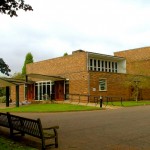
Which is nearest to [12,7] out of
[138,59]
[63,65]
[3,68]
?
[3,68]

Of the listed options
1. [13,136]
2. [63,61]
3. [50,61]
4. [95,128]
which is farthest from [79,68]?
[13,136]

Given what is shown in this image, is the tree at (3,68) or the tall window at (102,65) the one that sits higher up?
the tall window at (102,65)

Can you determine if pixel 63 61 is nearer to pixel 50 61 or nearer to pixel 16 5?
pixel 50 61

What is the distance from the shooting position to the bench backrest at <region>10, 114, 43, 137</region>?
9528 millimetres

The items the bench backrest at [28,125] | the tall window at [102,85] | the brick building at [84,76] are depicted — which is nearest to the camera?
the bench backrest at [28,125]

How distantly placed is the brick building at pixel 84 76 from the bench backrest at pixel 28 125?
22004 millimetres

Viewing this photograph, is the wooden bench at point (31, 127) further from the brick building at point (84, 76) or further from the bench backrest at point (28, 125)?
the brick building at point (84, 76)

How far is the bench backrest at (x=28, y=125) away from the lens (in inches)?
375

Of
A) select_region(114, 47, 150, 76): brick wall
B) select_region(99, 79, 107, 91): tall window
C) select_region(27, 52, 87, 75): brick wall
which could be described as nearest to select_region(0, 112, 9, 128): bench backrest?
select_region(99, 79, 107, 91): tall window

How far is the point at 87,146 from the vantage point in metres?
9.98

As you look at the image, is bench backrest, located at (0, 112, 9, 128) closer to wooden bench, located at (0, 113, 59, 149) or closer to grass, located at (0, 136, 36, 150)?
wooden bench, located at (0, 113, 59, 149)

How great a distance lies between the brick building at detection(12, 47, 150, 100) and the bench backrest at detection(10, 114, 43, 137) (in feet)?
72.2

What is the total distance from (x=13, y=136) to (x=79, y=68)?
27164 mm

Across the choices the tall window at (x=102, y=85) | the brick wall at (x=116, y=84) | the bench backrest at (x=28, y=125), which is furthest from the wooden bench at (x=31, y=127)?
the tall window at (x=102, y=85)
